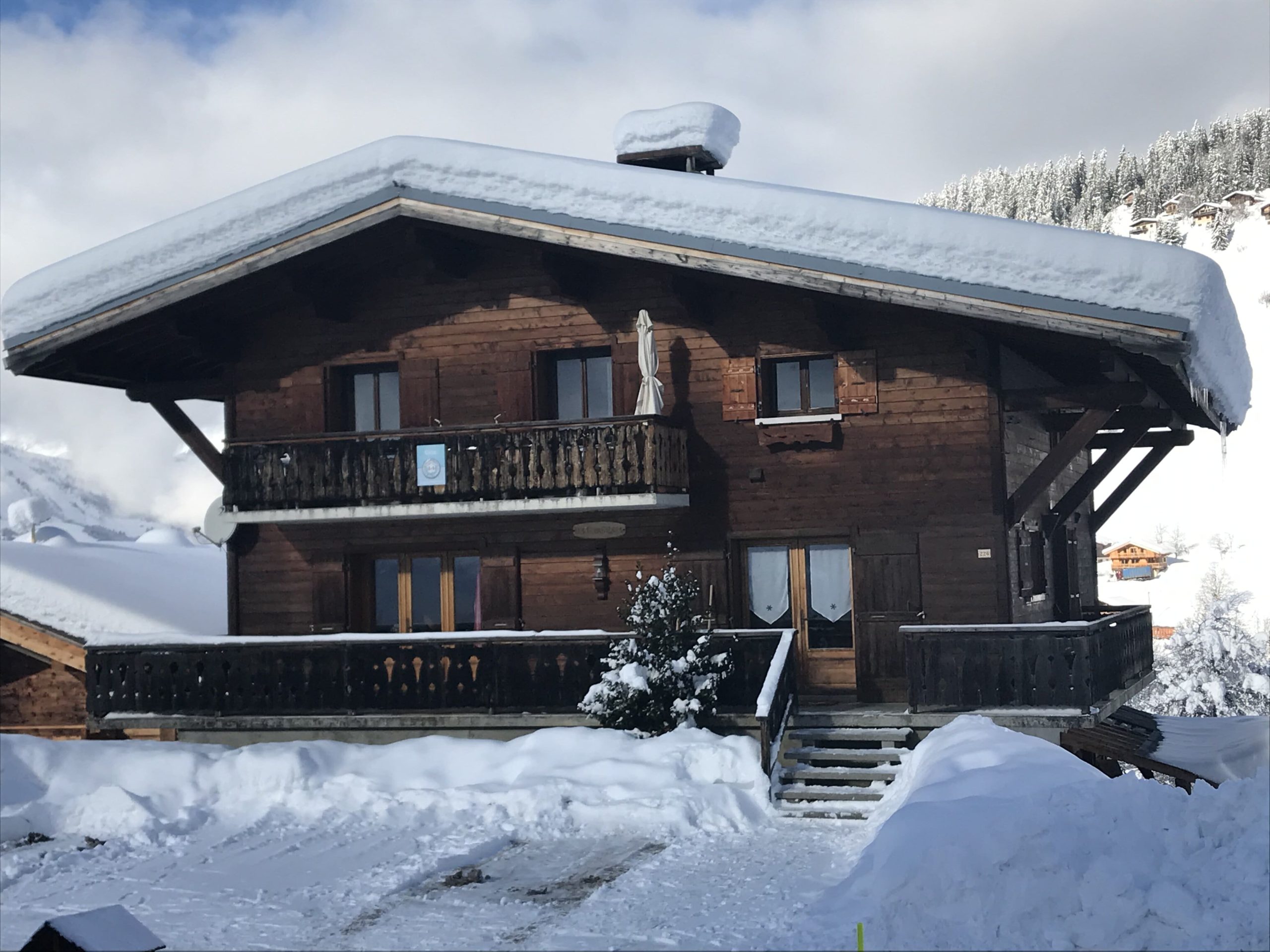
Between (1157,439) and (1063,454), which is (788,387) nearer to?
(1063,454)

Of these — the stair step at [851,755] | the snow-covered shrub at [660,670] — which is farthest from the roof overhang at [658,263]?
the stair step at [851,755]

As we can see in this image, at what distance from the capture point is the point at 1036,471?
1593cm

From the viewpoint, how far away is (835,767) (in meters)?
14.6

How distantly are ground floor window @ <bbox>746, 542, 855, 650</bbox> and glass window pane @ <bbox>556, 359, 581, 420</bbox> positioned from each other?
3090mm

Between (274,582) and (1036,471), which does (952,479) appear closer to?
(1036,471)

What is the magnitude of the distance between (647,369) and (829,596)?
12.3 ft

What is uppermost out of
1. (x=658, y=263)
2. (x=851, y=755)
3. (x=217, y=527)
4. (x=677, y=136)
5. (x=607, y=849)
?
(x=677, y=136)

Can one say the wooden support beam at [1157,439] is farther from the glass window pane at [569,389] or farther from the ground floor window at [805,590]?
the glass window pane at [569,389]

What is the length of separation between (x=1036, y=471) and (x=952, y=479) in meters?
1.07

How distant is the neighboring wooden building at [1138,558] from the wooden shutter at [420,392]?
262 feet

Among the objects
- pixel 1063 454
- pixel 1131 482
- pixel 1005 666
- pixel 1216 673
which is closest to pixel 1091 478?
pixel 1131 482

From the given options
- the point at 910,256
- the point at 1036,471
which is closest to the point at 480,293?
the point at 910,256

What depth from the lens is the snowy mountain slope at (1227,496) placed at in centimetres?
8219

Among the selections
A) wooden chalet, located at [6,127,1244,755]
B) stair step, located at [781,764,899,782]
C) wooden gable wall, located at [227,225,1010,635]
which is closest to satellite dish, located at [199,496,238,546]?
wooden chalet, located at [6,127,1244,755]
